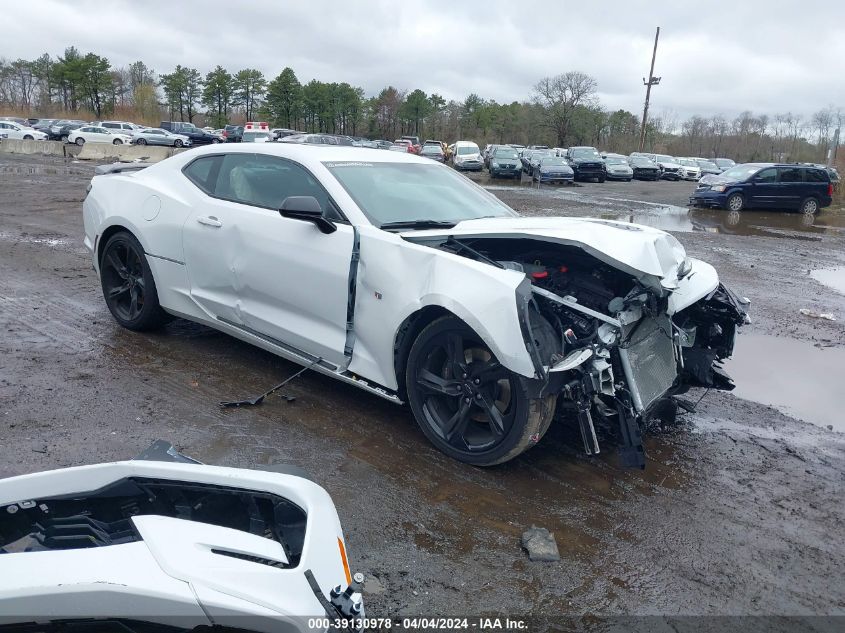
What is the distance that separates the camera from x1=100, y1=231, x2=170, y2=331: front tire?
528 centimetres

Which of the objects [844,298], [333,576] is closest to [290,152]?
[333,576]

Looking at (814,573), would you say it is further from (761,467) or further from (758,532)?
(761,467)

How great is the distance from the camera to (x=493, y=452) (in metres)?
3.58

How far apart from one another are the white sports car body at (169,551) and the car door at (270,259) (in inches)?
71.7

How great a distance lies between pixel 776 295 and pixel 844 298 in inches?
36.8

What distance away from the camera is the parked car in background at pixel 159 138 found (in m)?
42.1

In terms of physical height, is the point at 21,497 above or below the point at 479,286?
below

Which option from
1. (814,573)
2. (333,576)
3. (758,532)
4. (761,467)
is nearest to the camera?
(333,576)

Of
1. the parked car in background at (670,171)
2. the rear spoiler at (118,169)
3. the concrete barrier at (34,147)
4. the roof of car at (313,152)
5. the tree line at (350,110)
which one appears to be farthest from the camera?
the tree line at (350,110)

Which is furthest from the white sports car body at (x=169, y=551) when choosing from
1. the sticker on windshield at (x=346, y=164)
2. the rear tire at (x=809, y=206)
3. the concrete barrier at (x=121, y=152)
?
the concrete barrier at (x=121, y=152)

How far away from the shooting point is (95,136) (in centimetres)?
4103

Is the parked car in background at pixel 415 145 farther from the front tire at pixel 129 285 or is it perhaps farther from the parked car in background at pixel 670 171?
the front tire at pixel 129 285

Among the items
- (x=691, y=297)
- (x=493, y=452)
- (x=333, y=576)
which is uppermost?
(x=691, y=297)

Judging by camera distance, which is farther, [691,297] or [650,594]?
[691,297]
